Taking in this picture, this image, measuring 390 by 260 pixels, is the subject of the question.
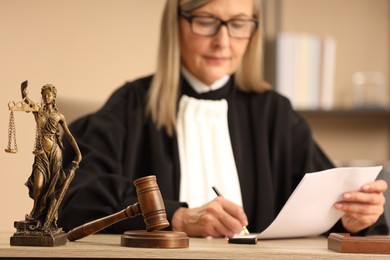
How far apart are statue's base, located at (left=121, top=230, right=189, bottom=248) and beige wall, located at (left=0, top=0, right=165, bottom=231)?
53cm

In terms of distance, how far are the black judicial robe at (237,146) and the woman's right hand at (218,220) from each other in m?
0.45

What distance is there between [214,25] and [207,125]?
13.7 inches

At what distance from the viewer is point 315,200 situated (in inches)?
74.3

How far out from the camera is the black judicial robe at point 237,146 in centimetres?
248

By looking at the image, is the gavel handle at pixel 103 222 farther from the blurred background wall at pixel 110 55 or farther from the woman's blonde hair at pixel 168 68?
the woman's blonde hair at pixel 168 68

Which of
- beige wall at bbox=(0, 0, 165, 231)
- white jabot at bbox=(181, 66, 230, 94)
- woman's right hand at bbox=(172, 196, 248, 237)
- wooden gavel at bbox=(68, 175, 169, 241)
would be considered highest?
beige wall at bbox=(0, 0, 165, 231)

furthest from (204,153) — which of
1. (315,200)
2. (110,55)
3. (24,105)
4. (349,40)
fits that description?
(349,40)

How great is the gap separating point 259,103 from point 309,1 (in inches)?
73.5

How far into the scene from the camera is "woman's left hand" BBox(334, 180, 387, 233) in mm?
1988

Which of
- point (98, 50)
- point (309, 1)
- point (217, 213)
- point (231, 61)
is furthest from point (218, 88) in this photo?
point (309, 1)

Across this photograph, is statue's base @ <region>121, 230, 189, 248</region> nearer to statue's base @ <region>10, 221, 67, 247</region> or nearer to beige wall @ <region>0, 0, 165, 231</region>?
statue's base @ <region>10, 221, 67, 247</region>

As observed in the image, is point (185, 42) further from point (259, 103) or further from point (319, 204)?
point (319, 204)

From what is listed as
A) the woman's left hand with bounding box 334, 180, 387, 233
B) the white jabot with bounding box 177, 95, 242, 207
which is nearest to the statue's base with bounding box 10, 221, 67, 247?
the woman's left hand with bounding box 334, 180, 387, 233

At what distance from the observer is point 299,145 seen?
2.69 metres
